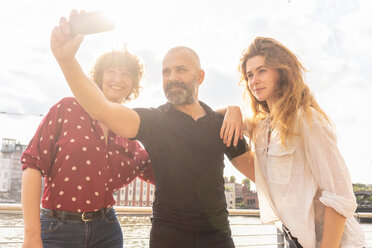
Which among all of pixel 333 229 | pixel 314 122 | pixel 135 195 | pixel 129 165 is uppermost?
pixel 314 122

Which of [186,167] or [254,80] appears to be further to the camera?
[254,80]

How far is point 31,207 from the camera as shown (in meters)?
1.45

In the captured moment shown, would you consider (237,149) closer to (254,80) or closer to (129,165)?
(254,80)

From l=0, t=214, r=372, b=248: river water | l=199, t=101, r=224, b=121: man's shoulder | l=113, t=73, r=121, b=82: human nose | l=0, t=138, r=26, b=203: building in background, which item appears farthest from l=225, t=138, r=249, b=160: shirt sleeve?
l=0, t=138, r=26, b=203: building in background

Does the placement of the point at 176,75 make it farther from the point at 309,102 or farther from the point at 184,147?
the point at 309,102

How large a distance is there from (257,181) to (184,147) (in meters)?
0.54

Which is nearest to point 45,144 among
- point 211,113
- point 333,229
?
point 211,113

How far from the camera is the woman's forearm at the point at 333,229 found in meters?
1.46

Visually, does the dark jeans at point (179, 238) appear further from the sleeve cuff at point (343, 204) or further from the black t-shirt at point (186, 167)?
the sleeve cuff at point (343, 204)

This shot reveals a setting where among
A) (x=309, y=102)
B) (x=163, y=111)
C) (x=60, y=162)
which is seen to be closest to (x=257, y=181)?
(x=309, y=102)

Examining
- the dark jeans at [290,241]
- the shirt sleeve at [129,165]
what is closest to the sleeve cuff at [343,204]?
the dark jeans at [290,241]

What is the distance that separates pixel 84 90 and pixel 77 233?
79 cm

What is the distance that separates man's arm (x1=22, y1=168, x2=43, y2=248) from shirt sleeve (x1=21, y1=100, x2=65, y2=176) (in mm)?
46

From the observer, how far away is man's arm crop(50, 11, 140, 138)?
3.76 ft
